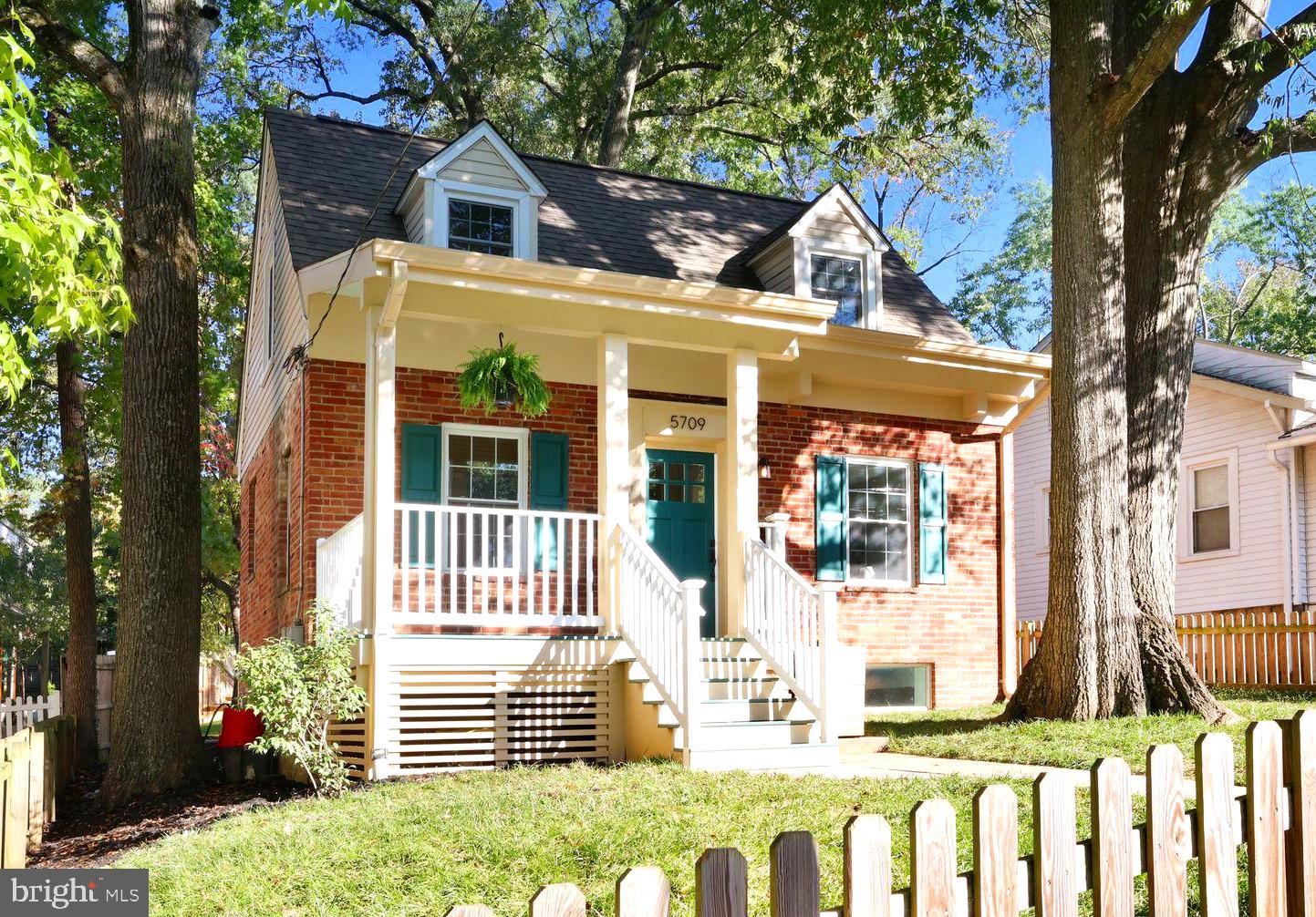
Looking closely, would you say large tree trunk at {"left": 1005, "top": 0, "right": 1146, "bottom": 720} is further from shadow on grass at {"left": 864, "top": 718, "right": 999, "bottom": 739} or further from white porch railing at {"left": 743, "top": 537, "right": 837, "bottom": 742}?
white porch railing at {"left": 743, "top": 537, "right": 837, "bottom": 742}

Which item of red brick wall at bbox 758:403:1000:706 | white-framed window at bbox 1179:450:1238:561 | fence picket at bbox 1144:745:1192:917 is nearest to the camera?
fence picket at bbox 1144:745:1192:917

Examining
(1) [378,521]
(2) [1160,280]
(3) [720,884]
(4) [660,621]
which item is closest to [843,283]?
(2) [1160,280]

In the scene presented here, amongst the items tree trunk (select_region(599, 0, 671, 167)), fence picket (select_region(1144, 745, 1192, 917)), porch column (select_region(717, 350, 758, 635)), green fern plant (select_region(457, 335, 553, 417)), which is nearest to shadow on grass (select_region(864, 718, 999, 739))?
porch column (select_region(717, 350, 758, 635))

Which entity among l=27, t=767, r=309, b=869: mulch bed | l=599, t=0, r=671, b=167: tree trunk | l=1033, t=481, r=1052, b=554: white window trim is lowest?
l=27, t=767, r=309, b=869: mulch bed

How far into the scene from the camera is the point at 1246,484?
2022 centimetres

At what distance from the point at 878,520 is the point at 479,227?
5.72 metres

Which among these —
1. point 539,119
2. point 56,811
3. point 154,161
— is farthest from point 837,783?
point 539,119

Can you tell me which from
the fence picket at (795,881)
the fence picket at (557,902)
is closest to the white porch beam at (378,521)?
the fence picket at (795,881)

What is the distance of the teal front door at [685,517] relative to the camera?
13.5 meters

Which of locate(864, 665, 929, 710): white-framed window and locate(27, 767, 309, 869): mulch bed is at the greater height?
locate(864, 665, 929, 710): white-framed window

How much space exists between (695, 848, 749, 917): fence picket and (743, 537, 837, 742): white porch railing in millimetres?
7578

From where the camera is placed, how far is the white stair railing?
367 inches

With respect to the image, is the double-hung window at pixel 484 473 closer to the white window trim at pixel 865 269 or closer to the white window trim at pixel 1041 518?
the white window trim at pixel 865 269

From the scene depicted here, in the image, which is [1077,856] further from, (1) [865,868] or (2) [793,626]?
(2) [793,626]
